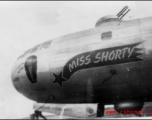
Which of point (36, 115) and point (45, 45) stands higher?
point (45, 45)

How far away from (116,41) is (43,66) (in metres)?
4.08

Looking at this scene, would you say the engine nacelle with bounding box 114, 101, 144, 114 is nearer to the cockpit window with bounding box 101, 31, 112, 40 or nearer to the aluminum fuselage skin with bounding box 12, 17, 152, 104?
the aluminum fuselage skin with bounding box 12, 17, 152, 104

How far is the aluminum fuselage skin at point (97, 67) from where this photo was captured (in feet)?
26.5

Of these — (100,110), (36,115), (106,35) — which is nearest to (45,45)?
(106,35)

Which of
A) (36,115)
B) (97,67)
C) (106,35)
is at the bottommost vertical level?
(36,115)

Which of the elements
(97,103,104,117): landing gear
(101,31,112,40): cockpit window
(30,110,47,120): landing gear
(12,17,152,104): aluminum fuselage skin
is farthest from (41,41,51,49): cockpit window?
(97,103,104,117): landing gear

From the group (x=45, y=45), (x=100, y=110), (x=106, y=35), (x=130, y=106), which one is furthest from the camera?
(x=45, y=45)

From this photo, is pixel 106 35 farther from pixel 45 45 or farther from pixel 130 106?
pixel 45 45

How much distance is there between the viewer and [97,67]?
8641 millimetres

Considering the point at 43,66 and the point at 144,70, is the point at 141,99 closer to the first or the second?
the point at 144,70

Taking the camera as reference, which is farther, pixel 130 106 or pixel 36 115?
pixel 36 115

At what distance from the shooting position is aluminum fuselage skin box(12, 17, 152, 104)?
8.06 metres

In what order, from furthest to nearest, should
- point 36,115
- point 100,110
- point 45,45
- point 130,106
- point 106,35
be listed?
point 45,45, point 36,115, point 100,110, point 106,35, point 130,106

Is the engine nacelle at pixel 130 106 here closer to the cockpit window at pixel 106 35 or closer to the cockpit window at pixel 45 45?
the cockpit window at pixel 106 35
